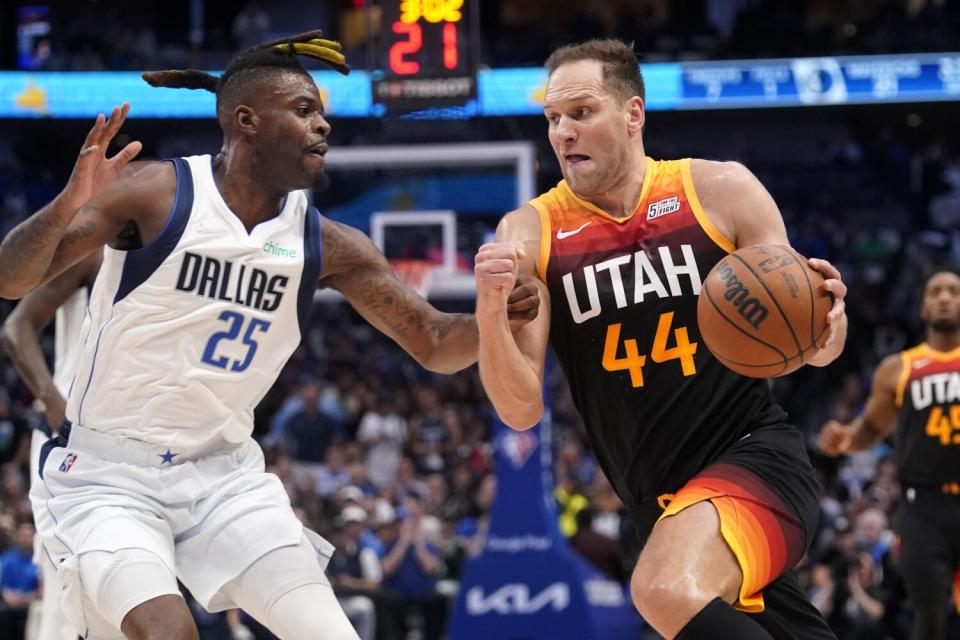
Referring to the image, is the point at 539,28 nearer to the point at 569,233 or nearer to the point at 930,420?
the point at 930,420

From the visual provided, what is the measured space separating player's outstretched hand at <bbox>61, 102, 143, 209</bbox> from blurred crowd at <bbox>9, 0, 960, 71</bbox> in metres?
15.0

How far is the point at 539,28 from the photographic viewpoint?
2295cm

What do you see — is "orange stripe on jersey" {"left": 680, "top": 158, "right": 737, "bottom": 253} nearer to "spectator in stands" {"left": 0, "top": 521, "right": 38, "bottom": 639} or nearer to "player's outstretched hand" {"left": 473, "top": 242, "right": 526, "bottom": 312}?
"player's outstretched hand" {"left": 473, "top": 242, "right": 526, "bottom": 312}

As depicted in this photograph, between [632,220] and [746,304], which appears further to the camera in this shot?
[632,220]

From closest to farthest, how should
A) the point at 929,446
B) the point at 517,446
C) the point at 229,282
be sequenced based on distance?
the point at 229,282
the point at 929,446
the point at 517,446

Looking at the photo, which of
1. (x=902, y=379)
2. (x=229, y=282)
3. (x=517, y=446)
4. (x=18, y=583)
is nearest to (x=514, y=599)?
(x=517, y=446)

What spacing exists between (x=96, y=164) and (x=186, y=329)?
630 millimetres

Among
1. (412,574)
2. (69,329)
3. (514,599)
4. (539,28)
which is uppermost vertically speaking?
(539,28)

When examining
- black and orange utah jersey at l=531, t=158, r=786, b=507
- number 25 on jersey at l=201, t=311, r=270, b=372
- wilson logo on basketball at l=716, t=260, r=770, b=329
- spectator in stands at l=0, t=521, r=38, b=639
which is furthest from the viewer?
spectator in stands at l=0, t=521, r=38, b=639

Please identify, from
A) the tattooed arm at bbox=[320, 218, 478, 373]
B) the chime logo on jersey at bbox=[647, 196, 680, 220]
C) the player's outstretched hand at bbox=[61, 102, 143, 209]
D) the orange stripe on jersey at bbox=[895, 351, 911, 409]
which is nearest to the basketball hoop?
the orange stripe on jersey at bbox=[895, 351, 911, 409]

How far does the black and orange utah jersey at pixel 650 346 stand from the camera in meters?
4.07

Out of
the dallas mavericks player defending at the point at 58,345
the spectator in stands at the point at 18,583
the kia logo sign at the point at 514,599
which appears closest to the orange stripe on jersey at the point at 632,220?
the dallas mavericks player defending at the point at 58,345

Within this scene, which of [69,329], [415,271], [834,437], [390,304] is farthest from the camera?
[415,271]

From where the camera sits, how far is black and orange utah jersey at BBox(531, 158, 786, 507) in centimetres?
407
